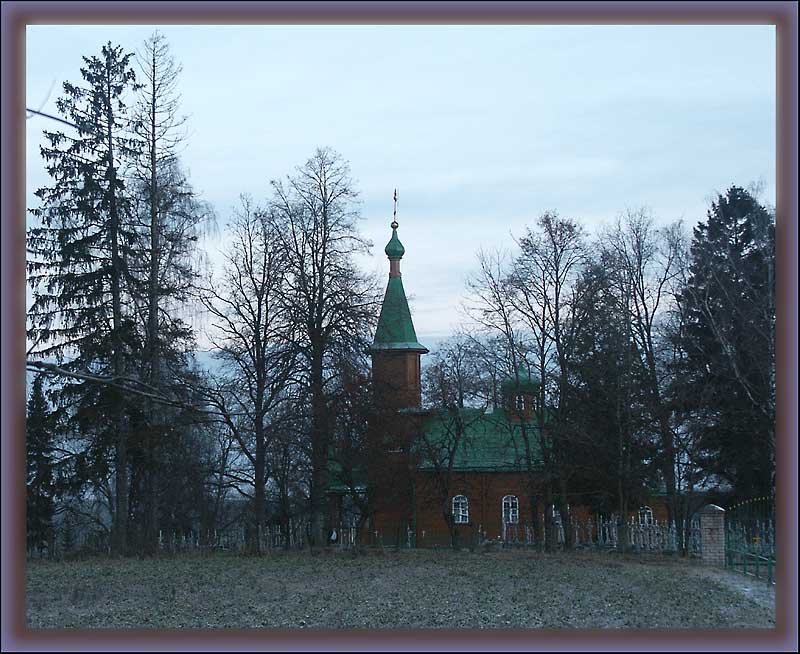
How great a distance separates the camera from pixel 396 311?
49.1 meters

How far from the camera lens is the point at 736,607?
17.2 metres

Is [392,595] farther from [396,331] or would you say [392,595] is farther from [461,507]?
[461,507]

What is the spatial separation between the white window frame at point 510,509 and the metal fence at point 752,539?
2115cm

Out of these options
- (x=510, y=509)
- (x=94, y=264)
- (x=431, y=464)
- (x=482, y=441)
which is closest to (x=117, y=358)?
(x=94, y=264)

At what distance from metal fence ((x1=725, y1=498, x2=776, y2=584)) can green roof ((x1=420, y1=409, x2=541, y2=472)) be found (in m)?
11.9

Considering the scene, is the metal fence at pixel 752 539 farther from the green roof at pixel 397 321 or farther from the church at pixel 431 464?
the green roof at pixel 397 321

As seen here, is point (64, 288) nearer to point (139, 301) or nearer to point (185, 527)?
point (139, 301)

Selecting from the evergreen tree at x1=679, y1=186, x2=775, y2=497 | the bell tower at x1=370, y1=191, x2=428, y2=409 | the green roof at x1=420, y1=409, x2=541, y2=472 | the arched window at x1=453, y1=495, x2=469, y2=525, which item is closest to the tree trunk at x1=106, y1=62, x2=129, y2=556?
the green roof at x1=420, y1=409, x2=541, y2=472

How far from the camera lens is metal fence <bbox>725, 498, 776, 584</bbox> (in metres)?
22.8

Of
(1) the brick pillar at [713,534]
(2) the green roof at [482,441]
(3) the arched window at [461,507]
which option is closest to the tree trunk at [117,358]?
(2) the green roof at [482,441]

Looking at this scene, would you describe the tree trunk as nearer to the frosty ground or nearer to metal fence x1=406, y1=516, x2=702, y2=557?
the frosty ground
